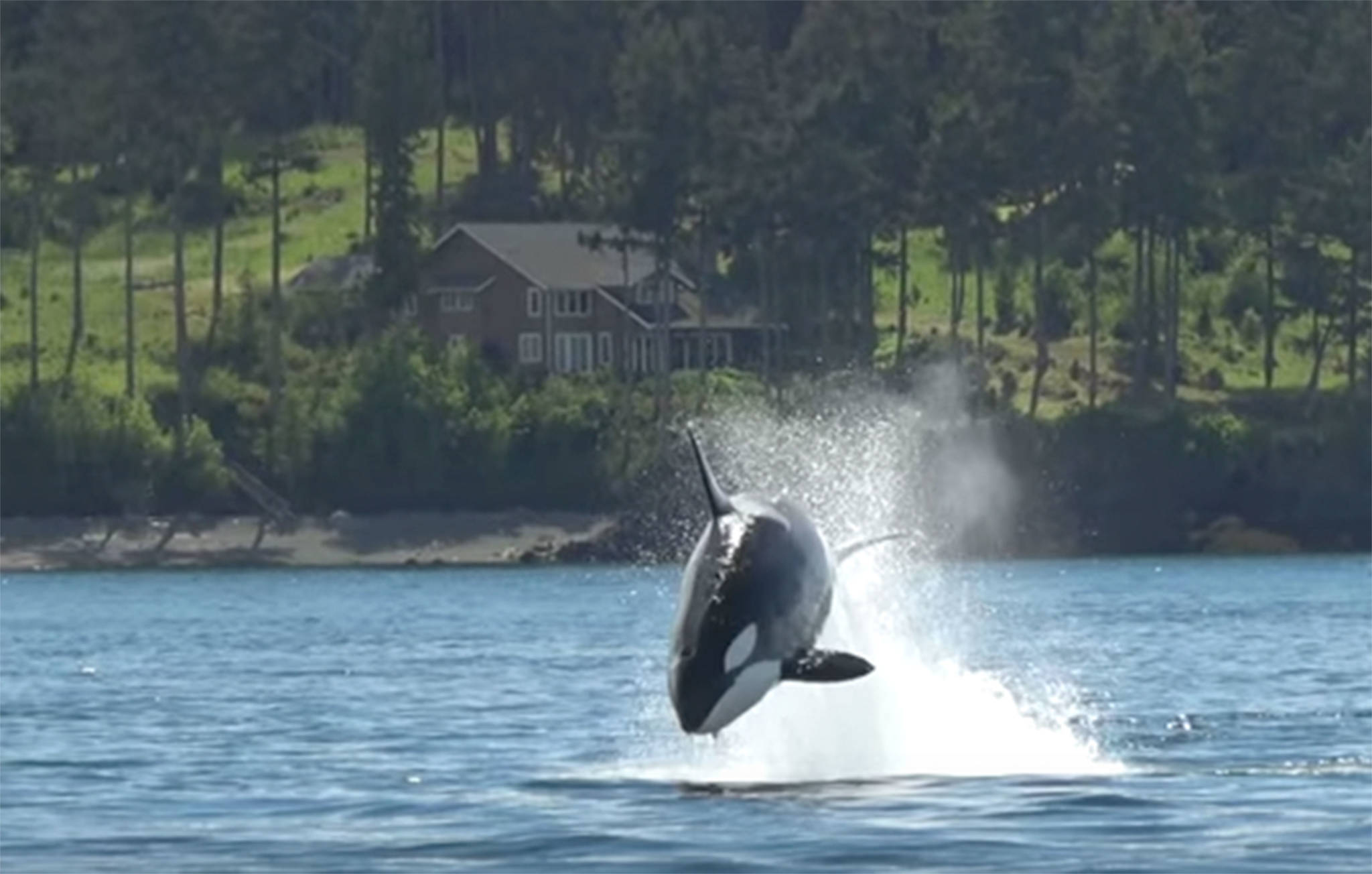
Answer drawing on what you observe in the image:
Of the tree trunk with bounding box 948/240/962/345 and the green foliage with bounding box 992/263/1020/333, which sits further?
the green foliage with bounding box 992/263/1020/333

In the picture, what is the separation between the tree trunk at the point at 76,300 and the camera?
138 m

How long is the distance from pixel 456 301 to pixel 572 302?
3.95 meters

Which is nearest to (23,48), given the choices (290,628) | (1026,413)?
(1026,413)

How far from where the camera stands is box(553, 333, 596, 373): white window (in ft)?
477

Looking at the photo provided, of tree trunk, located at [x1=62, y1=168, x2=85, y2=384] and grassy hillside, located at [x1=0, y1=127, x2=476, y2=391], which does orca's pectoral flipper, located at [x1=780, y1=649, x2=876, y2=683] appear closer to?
tree trunk, located at [x1=62, y1=168, x2=85, y2=384]

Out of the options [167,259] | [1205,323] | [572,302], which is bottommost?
[1205,323]

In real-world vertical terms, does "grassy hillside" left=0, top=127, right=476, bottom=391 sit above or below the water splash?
above

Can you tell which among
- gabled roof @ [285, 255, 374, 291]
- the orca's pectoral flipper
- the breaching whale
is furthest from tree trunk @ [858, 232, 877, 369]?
the orca's pectoral flipper

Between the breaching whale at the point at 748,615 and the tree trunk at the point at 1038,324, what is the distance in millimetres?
98035

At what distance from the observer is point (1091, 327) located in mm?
137375

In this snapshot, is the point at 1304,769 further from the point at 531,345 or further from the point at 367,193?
the point at 367,193

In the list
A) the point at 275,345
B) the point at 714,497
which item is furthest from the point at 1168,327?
the point at 714,497

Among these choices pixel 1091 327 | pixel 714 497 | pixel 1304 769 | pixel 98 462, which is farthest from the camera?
pixel 1091 327

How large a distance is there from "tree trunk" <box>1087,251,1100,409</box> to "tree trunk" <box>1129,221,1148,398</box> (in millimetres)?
1316
